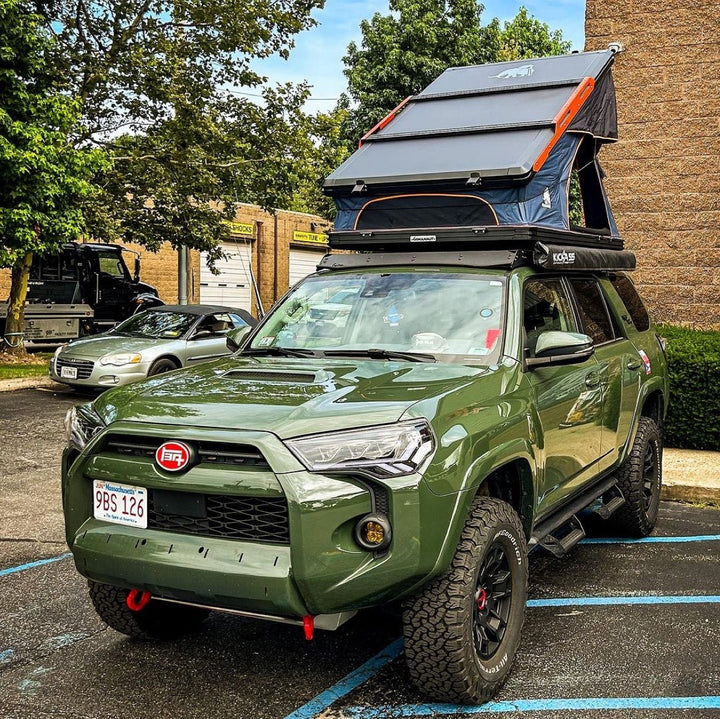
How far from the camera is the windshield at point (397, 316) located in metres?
4.68

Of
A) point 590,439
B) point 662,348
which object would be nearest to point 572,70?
point 662,348

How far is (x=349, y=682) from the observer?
4.05 meters

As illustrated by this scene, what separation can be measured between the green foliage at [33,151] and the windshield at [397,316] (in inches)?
445

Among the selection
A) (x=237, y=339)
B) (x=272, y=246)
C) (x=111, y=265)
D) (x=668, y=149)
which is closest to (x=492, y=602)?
(x=237, y=339)

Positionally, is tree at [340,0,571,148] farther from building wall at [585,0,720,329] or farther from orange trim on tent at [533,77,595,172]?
orange trim on tent at [533,77,595,172]

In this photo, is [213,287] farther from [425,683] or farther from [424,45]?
[425,683]

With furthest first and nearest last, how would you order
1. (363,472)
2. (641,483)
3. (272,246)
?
(272,246)
(641,483)
(363,472)

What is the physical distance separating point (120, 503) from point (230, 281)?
35.9 meters

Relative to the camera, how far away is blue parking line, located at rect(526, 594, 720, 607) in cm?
514

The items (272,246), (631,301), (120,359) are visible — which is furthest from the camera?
(272,246)

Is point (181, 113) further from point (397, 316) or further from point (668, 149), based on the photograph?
point (397, 316)

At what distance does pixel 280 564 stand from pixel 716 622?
2683 mm

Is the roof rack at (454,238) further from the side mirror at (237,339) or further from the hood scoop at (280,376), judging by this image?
the hood scoop at (280,376)

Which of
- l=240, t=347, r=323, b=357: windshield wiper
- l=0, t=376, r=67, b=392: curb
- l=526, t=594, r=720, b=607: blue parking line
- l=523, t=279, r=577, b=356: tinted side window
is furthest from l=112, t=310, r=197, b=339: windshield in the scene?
l=526, t=594, r=720, b=607: blue parking line
